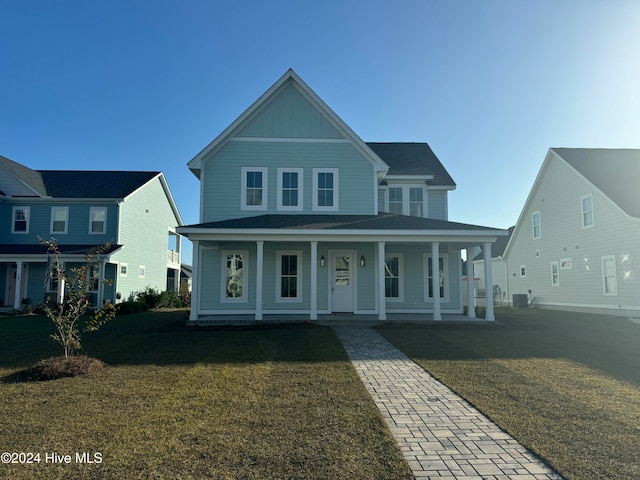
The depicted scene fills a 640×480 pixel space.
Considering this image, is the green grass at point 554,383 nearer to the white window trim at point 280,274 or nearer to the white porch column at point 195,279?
the white window trim at point 280,274

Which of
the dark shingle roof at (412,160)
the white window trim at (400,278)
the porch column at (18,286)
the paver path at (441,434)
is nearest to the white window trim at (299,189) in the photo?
the white window trim at (400,278)

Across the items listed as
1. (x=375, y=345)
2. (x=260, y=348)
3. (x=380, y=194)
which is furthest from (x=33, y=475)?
(x=380, y=194)

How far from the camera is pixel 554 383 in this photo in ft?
19.2

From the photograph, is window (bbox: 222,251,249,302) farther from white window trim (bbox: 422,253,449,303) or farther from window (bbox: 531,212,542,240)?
window (bbox: 531,212,542,240)

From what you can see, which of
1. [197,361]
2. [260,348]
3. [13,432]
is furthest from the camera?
[260,348]

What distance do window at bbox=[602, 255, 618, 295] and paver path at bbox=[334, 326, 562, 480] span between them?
14256 millimetres

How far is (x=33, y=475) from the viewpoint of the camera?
315 cm

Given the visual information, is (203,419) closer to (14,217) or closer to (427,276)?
(427,276)

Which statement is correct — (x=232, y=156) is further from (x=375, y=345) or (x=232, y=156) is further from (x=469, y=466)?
(x=469, y=466)

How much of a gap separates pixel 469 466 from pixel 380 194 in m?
13.6

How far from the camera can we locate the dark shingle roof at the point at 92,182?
21.4 metres

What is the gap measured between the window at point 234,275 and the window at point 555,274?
53.1 ft

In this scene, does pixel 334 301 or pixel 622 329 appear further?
pixel 334 301

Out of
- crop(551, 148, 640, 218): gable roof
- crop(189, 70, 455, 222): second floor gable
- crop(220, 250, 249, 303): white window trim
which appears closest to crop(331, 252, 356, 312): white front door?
crop(189, 70, 455, 222): second floor gable
